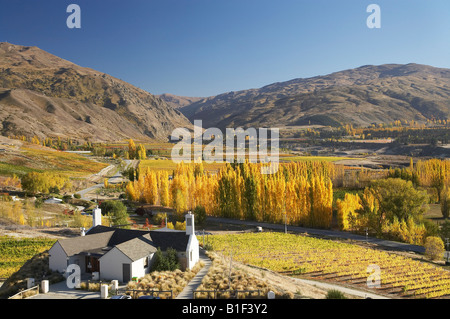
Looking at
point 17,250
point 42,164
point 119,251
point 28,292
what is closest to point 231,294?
point 119,251

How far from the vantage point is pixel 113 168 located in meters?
136

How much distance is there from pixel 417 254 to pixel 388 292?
19.9 meters

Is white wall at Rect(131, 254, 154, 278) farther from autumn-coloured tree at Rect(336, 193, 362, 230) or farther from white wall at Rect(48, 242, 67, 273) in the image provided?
autumn-coloured tree at Rect(336, 193, 362, 230)

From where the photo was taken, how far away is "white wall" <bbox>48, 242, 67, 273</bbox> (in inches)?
1119

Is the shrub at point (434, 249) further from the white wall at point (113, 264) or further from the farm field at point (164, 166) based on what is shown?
the farm field at point (164, 166)

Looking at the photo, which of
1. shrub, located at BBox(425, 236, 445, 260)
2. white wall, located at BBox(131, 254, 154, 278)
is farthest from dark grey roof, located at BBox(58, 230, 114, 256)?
shrub, located at BBox(425, 236, 445, 260)

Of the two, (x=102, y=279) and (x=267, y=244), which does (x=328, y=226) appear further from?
(x=102, y=279)

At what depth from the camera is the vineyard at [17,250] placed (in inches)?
1446

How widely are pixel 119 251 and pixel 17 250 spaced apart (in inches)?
991

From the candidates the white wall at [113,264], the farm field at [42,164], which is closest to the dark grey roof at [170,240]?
the white wall at [113,264]

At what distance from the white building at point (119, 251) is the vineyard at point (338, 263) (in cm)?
1020
